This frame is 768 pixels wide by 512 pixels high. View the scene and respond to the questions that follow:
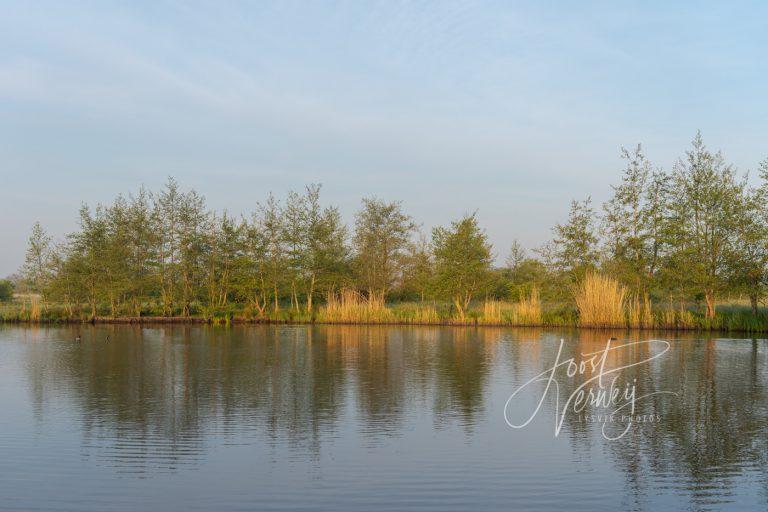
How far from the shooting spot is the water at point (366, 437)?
7207mm

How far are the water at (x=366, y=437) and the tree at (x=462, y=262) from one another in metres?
15.9

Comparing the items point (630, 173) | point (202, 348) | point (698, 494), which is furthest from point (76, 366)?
point (630, 173)

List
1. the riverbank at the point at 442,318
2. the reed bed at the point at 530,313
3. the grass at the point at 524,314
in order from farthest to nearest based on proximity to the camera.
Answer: the reed bed at the point at 530,313 < the grass at the point at 524,314 < the riverbank at the point at 442,318

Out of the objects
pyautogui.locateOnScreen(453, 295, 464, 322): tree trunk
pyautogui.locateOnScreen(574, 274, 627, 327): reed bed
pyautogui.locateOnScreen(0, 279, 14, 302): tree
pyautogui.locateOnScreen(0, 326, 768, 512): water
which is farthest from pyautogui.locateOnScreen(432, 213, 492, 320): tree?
pyautogui.locateOnScreen(0, 279, 14, 302): tree

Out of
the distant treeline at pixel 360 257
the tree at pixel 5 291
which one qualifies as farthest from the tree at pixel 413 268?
the tree at pixel 5 291

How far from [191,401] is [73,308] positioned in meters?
31.1

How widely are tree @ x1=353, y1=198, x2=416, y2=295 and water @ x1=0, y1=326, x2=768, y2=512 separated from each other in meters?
22.2

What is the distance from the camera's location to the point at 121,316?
37.9 m

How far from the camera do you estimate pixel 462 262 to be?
34.9 meters

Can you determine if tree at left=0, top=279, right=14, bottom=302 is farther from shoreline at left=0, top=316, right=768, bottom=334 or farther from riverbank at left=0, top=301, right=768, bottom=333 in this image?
shoreline at left=0, top=316, right=768, bottom=334

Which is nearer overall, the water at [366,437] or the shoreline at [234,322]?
the water at [366,437]

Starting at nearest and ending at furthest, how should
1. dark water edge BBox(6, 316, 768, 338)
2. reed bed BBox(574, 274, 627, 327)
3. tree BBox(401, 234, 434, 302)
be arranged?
dark water edge BBox(6, 316, 768, 338) → reed bed BBox(574, 274, 627, 327) → tree BBox(401, 234, 434, 302)

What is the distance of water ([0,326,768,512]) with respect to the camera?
7207 millimetres

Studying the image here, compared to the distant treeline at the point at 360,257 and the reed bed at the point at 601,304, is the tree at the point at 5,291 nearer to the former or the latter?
the distant treeline at the point at 360,257
